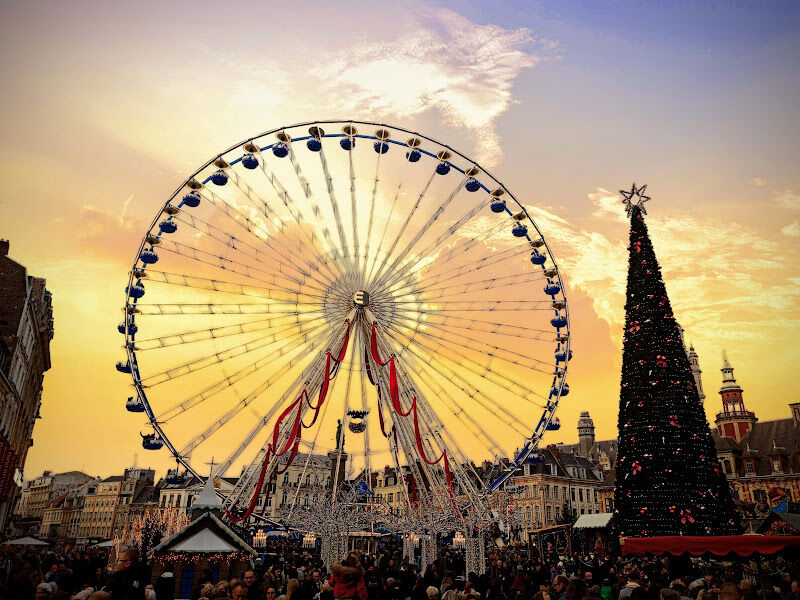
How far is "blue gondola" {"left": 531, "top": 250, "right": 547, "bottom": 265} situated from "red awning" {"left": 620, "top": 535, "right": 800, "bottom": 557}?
1341 cm

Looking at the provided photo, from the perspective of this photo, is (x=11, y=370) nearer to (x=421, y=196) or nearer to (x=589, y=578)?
(x=421, y=196)

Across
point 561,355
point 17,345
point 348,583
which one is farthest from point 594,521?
point 348,583

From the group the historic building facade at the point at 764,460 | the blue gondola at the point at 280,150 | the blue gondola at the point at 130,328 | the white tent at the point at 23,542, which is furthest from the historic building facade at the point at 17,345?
the historic building facade at the point at 764,460

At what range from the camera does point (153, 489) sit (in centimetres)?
10350

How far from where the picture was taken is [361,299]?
2483cm

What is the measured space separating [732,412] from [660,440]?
83.3 metres

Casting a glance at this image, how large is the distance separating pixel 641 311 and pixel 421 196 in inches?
394

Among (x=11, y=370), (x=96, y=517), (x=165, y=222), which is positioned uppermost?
(x=165, y=222)

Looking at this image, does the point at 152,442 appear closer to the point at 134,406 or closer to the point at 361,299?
the point at 134,406

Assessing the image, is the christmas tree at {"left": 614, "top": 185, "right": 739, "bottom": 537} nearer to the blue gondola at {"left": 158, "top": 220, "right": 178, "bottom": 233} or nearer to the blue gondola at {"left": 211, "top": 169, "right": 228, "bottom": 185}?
the blue gondola at {"left": 211, "top": 169, "right": 228, "bottom": 185}

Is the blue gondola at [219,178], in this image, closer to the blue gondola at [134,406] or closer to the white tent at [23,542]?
the blue gondola at [134,406]

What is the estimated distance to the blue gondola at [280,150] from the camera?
2383 centimetres

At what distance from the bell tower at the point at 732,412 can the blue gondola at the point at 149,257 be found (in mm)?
81742

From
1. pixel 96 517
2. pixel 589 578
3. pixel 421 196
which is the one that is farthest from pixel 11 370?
pixel 96 517
